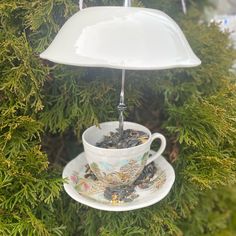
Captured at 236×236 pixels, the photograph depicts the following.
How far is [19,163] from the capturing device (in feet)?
1.75

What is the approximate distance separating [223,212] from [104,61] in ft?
1.90

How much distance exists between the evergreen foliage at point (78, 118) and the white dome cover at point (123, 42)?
145 mm

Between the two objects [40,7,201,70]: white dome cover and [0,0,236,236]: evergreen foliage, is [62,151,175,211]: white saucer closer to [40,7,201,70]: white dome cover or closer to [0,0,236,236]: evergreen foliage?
[0,0,236,236]: evergreen foliage

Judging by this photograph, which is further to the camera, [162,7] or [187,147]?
[162,7]

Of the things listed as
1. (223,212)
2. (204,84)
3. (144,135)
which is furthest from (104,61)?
(223,212)

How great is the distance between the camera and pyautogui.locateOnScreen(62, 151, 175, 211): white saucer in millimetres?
510

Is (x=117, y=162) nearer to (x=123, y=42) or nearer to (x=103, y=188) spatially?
(x=103, y=188)

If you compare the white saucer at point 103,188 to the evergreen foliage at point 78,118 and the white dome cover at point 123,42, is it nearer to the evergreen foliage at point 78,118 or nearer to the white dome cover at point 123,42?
the evergreen foliage at point 78,118

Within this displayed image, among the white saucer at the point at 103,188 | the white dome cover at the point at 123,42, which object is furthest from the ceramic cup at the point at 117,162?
the white dome cover at the point at 123,42

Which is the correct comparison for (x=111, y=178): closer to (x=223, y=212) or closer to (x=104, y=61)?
(x=104, y=61)

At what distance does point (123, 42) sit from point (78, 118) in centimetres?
24

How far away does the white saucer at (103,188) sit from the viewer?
1.67 ft

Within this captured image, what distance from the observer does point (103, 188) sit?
556mm

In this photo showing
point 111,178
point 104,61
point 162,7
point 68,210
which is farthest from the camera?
point 162,7
